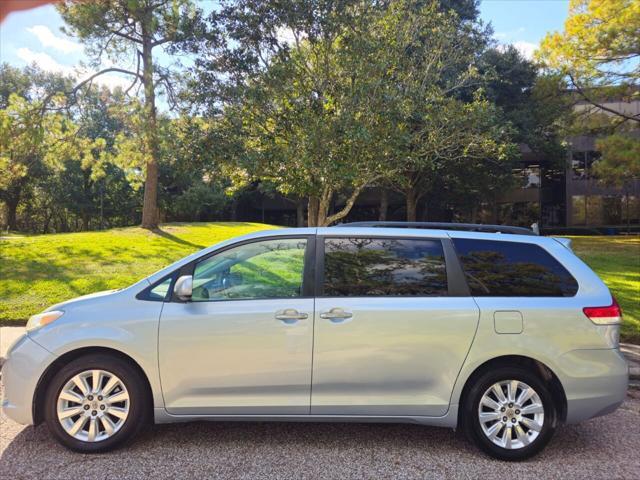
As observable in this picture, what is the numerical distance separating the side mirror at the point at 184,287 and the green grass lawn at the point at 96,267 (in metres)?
5.59

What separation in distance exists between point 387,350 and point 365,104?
6.04 meters

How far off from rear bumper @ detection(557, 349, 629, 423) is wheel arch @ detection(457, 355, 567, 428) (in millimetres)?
46

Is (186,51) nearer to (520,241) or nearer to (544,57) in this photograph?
(520,241)

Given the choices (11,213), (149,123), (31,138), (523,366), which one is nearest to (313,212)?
(149,123)

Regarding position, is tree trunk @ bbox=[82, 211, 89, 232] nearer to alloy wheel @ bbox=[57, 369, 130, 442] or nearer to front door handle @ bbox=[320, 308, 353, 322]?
alloy wheel @ bbox=[57, 369, 130, 442]

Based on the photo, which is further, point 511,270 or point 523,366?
point 511,270

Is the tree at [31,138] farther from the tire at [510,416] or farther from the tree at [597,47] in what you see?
the tree at [597,47]

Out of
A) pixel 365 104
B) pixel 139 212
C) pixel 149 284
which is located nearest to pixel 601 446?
pixel 149 284

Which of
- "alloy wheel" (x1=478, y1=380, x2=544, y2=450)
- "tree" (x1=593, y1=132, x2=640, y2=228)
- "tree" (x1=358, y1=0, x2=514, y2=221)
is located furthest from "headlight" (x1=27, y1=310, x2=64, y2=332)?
"tree" (x1=593, y1=132, x2=640, y2=228)

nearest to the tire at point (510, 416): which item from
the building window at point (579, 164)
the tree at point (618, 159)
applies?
the tree at point (618, 159)

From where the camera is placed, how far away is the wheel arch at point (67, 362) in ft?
11.6

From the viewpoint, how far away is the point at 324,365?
11.5ft

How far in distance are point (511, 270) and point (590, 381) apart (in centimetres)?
100

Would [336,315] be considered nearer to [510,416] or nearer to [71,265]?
[510,416]
